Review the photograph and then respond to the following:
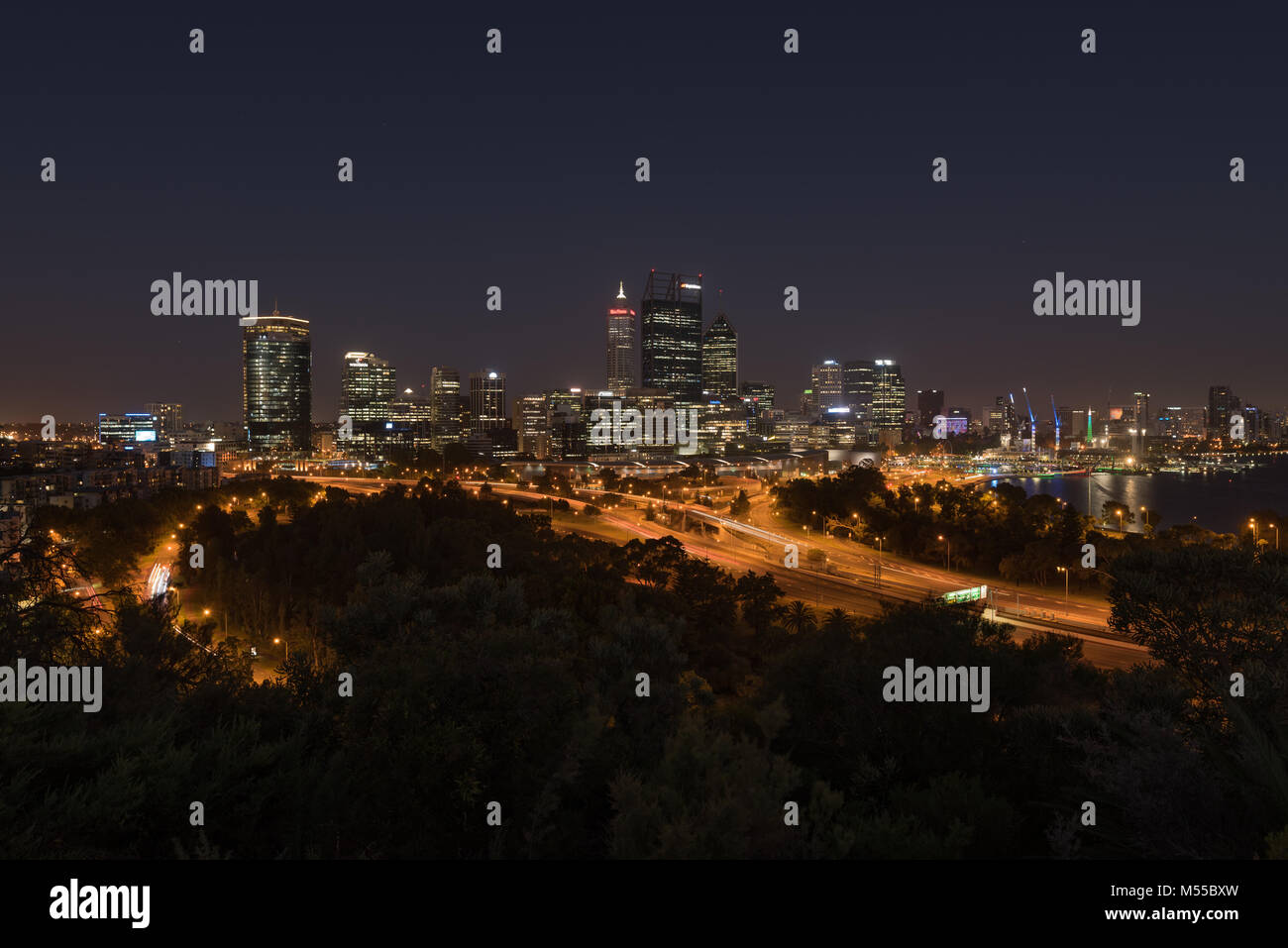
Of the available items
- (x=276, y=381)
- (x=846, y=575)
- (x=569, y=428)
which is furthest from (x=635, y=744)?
(x=276, y=381)

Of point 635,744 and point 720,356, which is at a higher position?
point 720,356

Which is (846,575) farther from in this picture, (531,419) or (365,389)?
(365,389)

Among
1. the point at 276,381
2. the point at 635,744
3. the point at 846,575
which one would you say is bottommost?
the point at 846,575

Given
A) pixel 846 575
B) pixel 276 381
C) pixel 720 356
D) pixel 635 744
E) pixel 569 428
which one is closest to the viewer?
pixel 635 744

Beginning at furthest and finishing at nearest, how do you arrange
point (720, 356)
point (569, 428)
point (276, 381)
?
point (720, 356) → point (276, 381) → point (569, 428)

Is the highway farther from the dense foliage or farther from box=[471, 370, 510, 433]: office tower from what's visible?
box=[471, 370, 510, 433]: office tower
